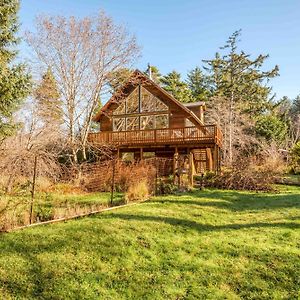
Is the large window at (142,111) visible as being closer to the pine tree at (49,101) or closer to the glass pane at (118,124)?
the glass pane at (118,124)

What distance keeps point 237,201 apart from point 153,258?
586 centimetres

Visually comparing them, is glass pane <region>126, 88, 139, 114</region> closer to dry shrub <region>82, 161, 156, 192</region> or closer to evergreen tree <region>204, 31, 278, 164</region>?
dry shrub <region>82, 161, 156, 192</region>

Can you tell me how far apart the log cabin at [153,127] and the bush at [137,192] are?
6380 mm

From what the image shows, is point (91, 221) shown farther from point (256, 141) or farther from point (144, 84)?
point (256, 141)

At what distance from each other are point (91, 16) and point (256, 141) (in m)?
17.6

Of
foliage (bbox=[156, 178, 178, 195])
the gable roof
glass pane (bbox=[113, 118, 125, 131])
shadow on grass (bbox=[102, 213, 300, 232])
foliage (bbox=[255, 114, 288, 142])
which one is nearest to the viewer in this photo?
shadow on grass (bbox=[102, 213, 300, 232])

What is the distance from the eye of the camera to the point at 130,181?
12.0m

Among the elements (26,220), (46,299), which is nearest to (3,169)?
(26,220)

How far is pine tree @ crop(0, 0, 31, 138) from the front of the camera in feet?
33.5

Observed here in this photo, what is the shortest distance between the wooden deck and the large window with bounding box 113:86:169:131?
6.44 feet

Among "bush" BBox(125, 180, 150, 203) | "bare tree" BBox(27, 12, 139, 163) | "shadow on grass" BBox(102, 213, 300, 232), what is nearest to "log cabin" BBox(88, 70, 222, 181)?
"bare tree" BBox(27, 12, 139, 163)

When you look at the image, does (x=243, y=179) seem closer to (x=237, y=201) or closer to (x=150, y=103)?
(x=237, y=201)

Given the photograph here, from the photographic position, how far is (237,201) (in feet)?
34.9

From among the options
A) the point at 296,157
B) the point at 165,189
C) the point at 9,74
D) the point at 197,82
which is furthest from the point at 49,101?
the point at 197,82
